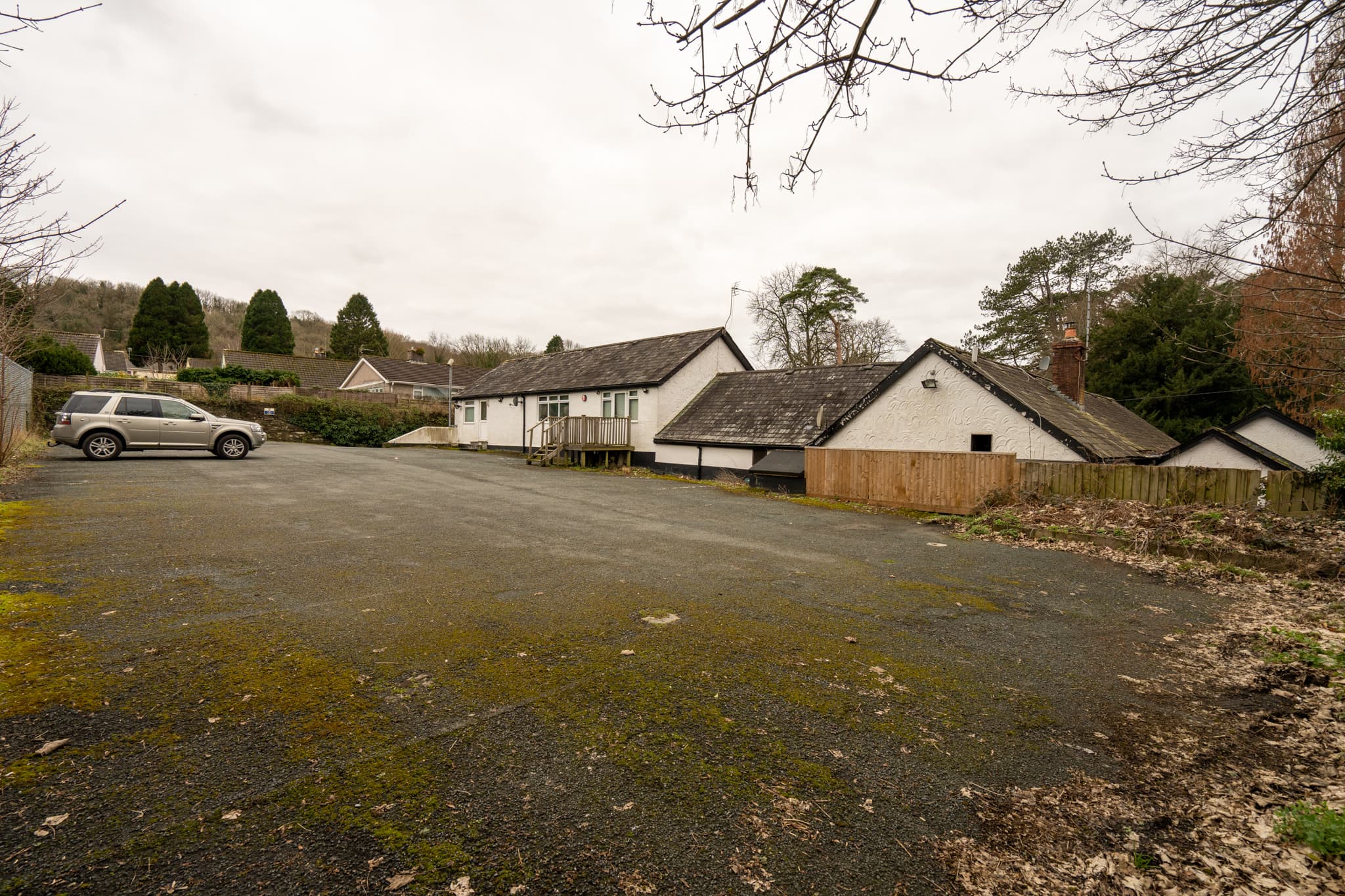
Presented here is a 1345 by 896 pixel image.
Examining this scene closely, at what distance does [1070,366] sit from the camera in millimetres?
18750

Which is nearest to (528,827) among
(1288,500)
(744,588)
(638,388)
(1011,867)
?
(1011,867)

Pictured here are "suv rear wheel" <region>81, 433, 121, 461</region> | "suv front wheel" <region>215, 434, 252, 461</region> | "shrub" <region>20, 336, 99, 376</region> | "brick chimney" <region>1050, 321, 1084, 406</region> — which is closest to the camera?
"suv rear wheel" <region>81, 433, 121, 461</region>

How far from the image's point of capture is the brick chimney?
1850cm

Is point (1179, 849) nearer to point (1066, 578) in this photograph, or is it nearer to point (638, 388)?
point (1066, 578)

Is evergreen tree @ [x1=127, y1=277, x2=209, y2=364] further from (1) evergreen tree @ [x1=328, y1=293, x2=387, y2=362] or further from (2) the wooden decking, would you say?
(2) the wooden decking

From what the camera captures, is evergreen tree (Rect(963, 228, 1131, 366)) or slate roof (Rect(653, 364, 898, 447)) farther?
evergreen tree (Rect(963, 228, 1131, 366))

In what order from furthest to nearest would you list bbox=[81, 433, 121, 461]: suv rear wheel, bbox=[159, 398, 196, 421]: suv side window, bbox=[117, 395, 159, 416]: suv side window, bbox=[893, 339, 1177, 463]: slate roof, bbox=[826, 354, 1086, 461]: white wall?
1. bbox=[159, 398, 196, 421]: suv side window
2. bbox=[117, 395, 159, 416]: suv side window
3. bbox=[81, 433, 121, 461]: suv rear wheel
4. bbox=[826, 354, 1086, 461]: white wall
5. bbox=[893, 339, 1177, 463]: slate roof

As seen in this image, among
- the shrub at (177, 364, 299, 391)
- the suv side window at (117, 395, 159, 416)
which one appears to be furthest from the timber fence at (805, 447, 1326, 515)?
the shrub at (177, 364, 299, 391)

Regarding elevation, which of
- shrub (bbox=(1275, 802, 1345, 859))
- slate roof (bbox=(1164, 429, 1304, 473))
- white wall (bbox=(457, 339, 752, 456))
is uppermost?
white wall (bbox=(457, 339, 752, 456))

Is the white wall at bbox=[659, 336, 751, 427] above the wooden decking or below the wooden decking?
above

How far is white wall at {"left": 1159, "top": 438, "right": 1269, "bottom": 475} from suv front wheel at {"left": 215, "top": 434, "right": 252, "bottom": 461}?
28788 millimetres

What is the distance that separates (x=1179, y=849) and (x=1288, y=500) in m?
11.2

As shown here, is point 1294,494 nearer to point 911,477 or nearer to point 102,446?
point 911,477

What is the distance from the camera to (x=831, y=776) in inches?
120
